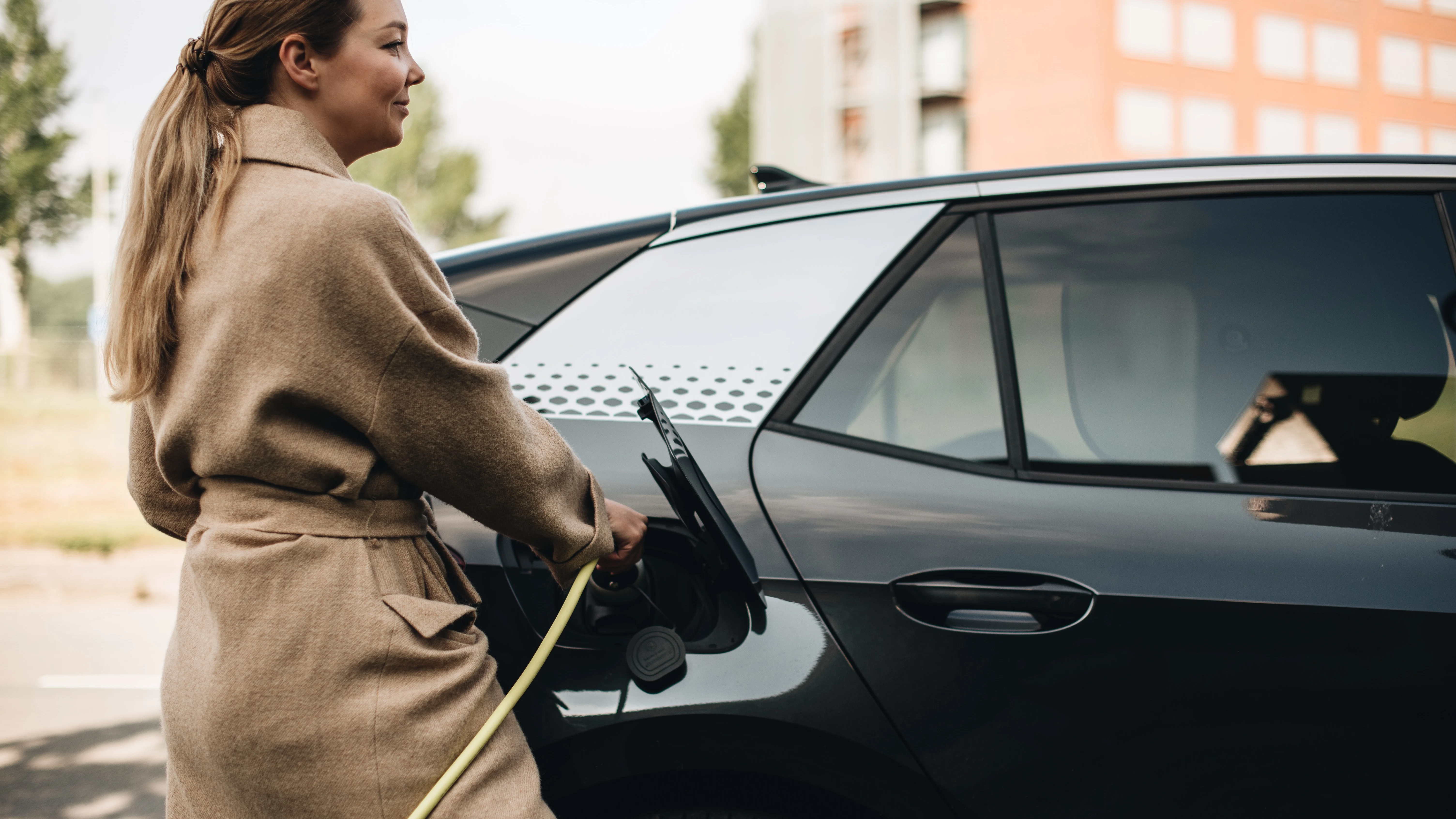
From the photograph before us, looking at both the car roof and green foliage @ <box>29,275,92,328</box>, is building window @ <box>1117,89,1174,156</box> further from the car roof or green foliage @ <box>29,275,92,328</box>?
the car roof

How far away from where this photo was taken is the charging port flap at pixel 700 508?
4.26 feet

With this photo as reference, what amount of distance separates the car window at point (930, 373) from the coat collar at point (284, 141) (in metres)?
0.73

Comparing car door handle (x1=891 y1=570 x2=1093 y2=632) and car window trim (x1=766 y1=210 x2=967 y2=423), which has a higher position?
car window trim (x1=766 y1=210 x2=967 y2=423)

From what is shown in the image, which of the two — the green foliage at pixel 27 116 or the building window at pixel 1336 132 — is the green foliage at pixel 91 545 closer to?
the green foliage at pixel 27 116

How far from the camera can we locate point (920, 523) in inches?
53.7

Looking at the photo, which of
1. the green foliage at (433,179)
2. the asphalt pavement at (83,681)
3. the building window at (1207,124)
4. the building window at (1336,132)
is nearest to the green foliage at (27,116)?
the green foliage at (433,179)

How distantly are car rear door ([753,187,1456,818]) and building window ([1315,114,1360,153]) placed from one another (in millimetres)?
31864

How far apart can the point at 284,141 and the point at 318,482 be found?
39 cm

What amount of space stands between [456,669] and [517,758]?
14cm

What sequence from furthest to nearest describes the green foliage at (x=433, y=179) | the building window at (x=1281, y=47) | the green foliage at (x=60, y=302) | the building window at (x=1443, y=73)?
the building window at (x=1443, y=73)
the building window at (x=1281, y=47)
the green foliage at (x=433, y=179)
the green foliage at (x=60, y=302)

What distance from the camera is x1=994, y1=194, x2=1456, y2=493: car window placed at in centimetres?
149

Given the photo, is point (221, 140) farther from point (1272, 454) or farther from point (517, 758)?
point (1272, 454)

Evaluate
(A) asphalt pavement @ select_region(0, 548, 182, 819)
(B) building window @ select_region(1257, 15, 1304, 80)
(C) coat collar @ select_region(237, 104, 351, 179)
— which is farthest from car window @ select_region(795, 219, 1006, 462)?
(B) building window @ select_region(1257, 15, 1304, 80)

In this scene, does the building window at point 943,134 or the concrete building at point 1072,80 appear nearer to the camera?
the concrete building at point 1072,80
